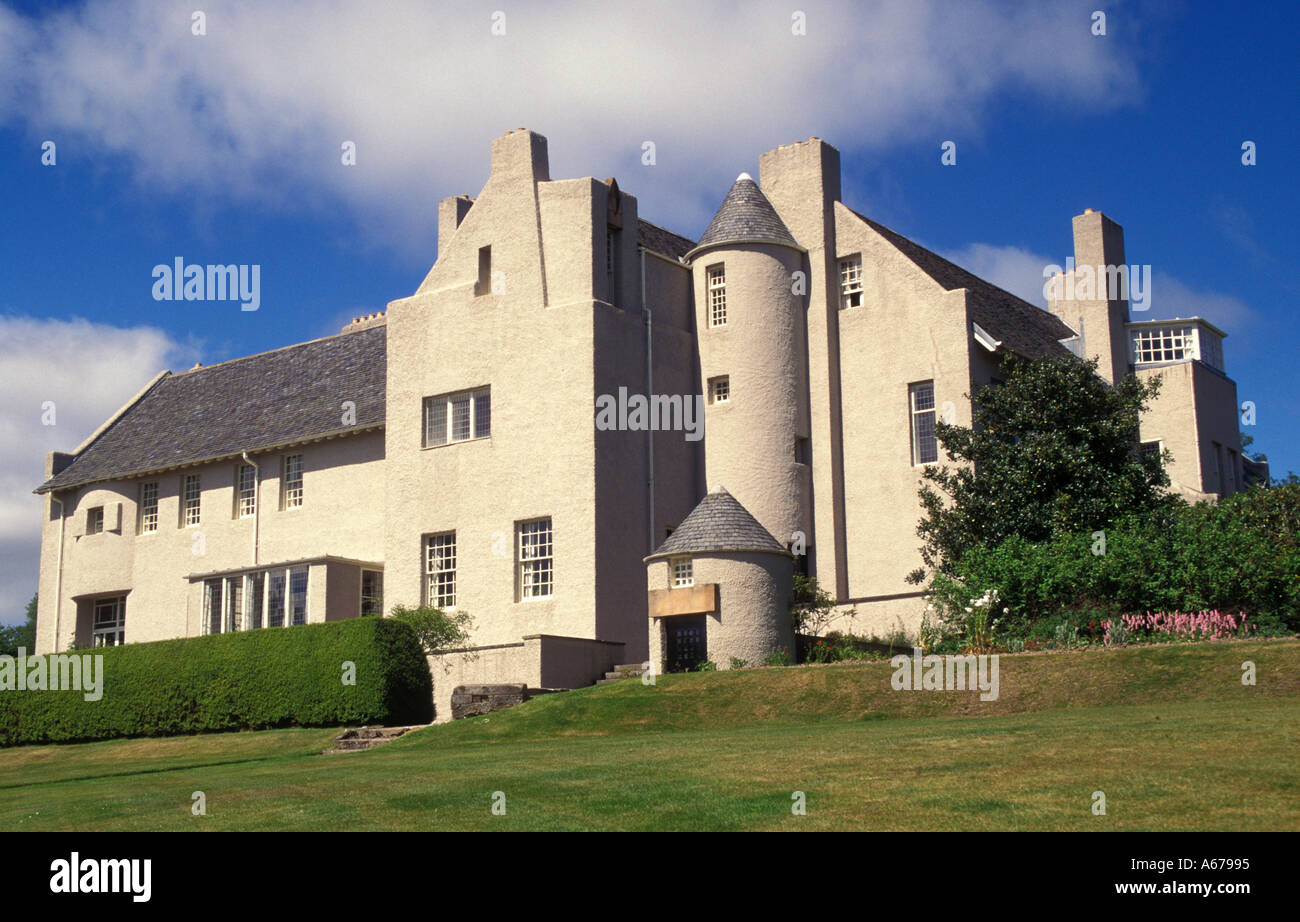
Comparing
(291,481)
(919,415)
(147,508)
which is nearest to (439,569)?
(291,481)

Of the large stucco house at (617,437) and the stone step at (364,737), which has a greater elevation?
the large stucco house at (617,437)

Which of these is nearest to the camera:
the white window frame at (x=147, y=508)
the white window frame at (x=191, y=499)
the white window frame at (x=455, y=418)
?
the white window frame at (x=455, y=418)

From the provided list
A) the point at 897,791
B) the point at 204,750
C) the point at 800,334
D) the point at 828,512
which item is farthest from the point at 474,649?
the point at 897,791

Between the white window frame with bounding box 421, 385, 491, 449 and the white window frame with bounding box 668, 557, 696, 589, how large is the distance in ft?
24.5

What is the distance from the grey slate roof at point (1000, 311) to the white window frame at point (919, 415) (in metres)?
2.46

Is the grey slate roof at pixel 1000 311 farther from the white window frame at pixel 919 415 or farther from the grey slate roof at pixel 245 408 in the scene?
the grey slate roof at pixel 245 408

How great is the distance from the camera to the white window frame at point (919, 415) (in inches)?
1422

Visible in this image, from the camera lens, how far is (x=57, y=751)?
33.5 metres

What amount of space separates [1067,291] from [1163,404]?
6.22 metres

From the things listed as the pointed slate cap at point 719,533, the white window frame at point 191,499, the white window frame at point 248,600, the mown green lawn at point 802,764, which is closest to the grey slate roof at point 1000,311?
the pointed slate cap at point 719,533

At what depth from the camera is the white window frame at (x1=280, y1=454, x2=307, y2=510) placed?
41.2m

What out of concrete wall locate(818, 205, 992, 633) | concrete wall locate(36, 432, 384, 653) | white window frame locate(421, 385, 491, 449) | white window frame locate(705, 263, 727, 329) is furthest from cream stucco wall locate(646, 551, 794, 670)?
concrete wall locate(36, 432, 384, 653)

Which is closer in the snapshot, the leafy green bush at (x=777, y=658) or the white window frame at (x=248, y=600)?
the leafy green bush at (x=777, y=658)

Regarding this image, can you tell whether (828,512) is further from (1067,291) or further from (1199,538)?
(1067,291)
